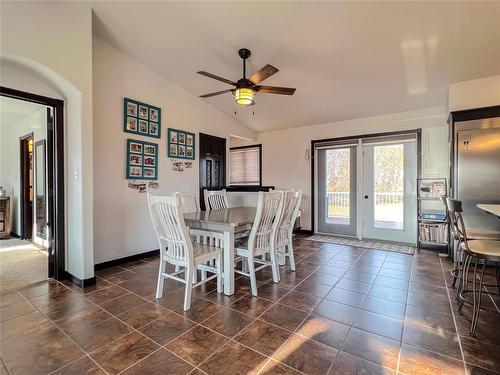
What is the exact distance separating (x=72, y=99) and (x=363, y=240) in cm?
516

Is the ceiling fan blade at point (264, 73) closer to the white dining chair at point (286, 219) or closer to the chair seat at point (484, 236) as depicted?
the white dining chair at point (286, 219)

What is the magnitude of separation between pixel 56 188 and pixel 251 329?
2.72 m

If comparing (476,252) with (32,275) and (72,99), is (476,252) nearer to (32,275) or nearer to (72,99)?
(72,99)

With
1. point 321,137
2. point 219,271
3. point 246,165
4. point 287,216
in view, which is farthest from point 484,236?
point 246,165

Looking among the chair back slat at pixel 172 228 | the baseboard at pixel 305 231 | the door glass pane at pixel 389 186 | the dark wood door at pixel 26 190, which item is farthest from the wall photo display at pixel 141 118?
the door glass pane at pixel 389 186

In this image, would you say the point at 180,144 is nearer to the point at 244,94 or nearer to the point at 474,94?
the point at 244,94

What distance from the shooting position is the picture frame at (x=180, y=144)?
4305 millimetres

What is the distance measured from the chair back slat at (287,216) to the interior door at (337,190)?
242 centimetres

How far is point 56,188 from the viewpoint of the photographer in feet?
9.94

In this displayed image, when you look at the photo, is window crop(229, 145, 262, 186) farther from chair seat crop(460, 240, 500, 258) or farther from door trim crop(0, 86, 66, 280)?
chair seat crop(460, 240, 500, 258)

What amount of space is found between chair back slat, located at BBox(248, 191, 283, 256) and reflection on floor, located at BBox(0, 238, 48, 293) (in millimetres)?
2596

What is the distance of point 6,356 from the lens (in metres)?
1.71

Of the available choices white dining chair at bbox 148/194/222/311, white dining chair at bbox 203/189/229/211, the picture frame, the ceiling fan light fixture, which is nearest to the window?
the picture frame

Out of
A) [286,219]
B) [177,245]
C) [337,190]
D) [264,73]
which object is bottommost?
[177,245]
